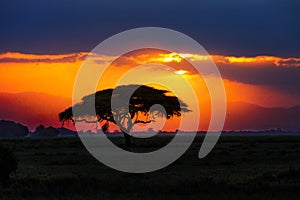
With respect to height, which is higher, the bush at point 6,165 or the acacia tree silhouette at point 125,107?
the acacia tree silhouette at point 125,107

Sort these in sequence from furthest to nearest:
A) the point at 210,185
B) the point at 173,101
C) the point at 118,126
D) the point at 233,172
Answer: the point at 173,101, the point at 118,126, the point at 233,172, the point at 210,185

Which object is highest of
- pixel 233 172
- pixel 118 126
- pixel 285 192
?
pixel 118 126

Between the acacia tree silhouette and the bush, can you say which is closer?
the bush

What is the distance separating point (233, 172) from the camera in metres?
35.0

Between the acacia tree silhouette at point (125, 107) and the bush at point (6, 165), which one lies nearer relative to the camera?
the bush at point (6, 165)

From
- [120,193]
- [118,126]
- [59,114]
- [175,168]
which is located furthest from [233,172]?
[59,114]

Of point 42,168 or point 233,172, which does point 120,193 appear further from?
point 42,168

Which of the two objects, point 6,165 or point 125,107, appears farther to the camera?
point 125,107

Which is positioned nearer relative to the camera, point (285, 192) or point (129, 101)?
point (285, 192)

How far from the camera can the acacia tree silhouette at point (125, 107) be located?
8100 cm

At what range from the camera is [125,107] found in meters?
81.2

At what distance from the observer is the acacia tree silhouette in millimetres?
81000

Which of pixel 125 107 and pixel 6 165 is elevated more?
pixel 125 107

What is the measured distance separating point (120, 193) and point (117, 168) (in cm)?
1616
